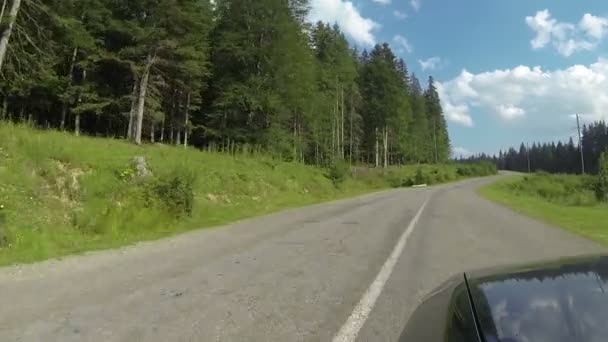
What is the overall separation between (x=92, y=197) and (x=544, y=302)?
564 inches

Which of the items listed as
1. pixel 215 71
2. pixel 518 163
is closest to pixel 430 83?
pixel 215 71

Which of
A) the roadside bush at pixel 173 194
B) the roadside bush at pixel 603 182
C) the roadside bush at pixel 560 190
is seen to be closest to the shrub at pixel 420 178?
the roadside bush at pixel 560 190

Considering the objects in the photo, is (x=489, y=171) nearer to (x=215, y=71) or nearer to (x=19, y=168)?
(x=215, y=71)

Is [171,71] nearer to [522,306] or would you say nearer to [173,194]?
[173,194]

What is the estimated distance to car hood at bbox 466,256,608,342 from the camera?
2104 millimetres

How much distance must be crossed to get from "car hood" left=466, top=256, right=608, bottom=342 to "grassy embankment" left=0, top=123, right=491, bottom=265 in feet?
29.1

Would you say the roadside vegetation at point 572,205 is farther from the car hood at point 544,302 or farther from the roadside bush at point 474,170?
the roadside bush at point 474,170

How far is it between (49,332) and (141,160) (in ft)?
44.1

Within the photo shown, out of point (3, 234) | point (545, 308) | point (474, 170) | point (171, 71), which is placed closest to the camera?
point (545, 308)

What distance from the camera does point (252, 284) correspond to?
7062 millimetres

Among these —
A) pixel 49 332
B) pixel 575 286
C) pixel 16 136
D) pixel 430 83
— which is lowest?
pixel 49 332

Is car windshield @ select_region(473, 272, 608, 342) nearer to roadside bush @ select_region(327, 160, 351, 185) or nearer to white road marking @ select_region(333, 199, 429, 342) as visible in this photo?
white road marking @ select_region(333, 199, 429, 342)

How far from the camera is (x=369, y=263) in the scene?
8.76 metres

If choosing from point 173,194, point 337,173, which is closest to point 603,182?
point 337,173
